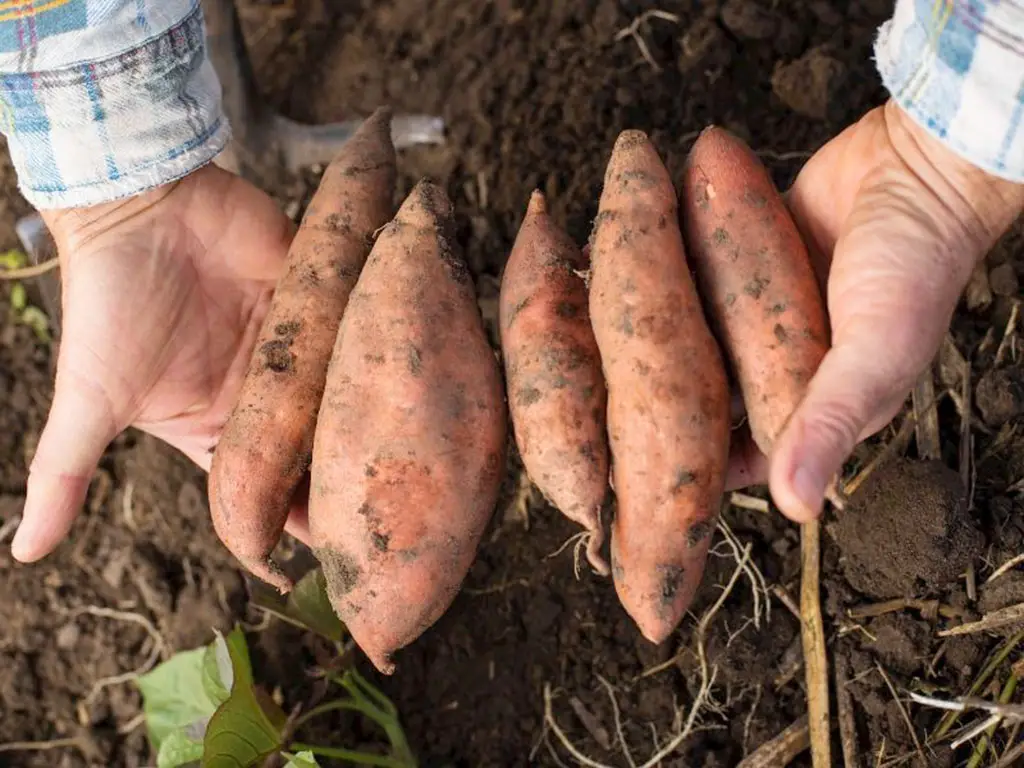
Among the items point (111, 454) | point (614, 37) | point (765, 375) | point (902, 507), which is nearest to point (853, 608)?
point (902, 507)

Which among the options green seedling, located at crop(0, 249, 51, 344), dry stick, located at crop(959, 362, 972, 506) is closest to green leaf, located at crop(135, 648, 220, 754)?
green seedling, located at crop(0, 249, 51, 344)

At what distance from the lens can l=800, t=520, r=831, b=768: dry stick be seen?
1536mm

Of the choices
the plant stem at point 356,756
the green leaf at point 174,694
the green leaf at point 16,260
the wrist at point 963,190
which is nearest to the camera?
the wrist at point 963,190

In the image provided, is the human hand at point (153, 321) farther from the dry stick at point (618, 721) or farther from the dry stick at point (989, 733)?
the dry stick at point (989, 733)

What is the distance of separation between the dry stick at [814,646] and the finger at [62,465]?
3.75ft

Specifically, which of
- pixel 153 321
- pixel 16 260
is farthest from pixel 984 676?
pixel 16 260

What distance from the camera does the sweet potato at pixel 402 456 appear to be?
122 centimetres

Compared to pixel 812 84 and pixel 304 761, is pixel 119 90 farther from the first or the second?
pixel 812 84

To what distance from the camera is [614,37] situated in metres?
2.09

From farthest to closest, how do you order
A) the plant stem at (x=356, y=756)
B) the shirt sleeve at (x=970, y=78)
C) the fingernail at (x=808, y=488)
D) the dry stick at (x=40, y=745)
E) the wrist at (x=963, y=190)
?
1. the dry stick at (x=40, y=745)
2. the plant stem at (x=356, y=756)
3. the wrist at (x=963, y=190)
4. the shirt sleeve at (x=970, y=78)
5. the fingernail at (x=808, y=488)

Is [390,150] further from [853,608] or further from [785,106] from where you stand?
[853,608]

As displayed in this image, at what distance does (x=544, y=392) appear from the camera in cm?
125

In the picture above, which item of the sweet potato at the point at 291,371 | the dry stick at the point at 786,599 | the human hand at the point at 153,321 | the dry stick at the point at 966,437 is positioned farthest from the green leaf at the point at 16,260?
the dry stick at the point at 966,437

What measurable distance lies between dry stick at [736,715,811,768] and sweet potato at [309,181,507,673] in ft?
2.22
